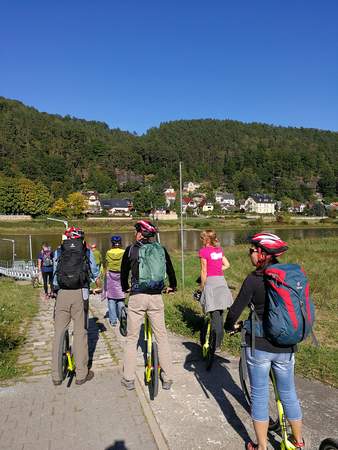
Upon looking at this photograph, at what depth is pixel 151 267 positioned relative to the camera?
3.89 meters

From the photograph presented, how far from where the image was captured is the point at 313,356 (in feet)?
16.7

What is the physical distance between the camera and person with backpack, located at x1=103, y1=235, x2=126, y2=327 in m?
6.73

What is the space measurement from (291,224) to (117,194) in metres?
63.2

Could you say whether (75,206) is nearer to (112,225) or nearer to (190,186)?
(112,225)

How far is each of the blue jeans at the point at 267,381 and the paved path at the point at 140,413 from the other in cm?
62

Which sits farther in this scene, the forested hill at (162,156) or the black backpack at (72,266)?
the forested hill at (162,156)

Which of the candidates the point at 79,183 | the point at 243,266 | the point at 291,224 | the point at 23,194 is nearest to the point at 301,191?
the point at 291,224

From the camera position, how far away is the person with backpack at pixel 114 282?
22.1ft

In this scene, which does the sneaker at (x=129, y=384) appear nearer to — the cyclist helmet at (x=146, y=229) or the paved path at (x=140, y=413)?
the paved path at (x=140, y=413)

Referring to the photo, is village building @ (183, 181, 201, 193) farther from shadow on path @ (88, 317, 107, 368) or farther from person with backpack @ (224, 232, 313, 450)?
person with backpack @ (224, 232, 313, 450)

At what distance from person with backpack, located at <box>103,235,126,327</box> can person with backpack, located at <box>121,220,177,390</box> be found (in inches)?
106

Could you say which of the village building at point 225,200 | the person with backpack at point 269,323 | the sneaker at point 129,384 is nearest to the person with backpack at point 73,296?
the sneaker at point 129,384

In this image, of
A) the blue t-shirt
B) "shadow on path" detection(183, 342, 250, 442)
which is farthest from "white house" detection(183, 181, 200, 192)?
"shadow on path" detection(183, 342, 250, 442)

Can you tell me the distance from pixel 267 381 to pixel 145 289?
161cm
